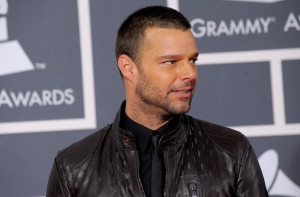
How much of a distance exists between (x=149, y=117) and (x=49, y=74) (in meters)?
0.88

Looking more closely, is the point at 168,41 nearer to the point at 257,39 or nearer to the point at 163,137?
the point at 163,137

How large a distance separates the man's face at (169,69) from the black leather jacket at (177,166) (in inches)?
4.0

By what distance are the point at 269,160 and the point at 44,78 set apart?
3.52ft

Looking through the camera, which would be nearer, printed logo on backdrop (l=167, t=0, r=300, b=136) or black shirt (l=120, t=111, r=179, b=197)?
black shirt (l=120, t=111, r=179, b=197)

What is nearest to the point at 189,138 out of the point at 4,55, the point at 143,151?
the point at 143,151

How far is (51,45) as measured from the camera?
2.06 metres

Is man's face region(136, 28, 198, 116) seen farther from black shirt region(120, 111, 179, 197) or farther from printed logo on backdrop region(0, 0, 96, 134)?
printed logo on backdrop region(0, 0, 96, 134)

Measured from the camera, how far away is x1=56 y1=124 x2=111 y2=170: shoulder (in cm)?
134

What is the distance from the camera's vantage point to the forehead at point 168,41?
1.26 metres

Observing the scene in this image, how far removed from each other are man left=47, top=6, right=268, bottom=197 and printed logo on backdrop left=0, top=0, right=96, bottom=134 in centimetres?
70

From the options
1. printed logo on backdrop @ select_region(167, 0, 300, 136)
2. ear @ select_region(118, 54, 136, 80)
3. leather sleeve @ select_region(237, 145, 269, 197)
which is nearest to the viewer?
leather sleeve @ select_region(237, 145, 269, 197)

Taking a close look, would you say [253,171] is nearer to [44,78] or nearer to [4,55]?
[44,78]

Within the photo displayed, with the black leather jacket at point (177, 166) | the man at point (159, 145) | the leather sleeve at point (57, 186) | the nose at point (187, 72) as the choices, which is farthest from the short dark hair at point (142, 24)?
the leather sleeve at point (57, 186)

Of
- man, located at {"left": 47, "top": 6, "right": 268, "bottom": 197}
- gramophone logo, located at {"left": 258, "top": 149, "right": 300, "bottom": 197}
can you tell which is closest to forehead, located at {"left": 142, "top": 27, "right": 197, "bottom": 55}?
man, located at {"left": 47, "top": 6, "right": 268, "bottom": 197}
